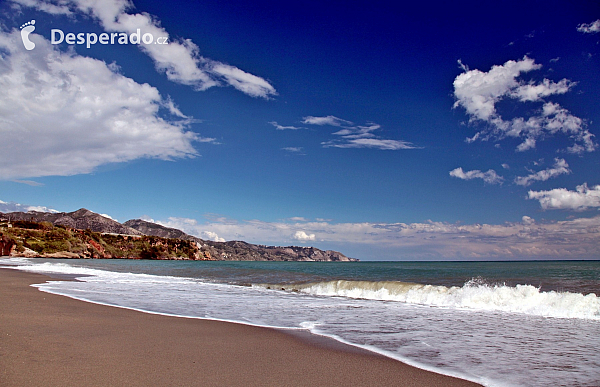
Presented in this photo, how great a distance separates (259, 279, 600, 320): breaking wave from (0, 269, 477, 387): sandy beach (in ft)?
31.0

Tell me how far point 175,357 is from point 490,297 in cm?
1282

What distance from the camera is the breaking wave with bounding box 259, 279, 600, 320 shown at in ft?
36.9

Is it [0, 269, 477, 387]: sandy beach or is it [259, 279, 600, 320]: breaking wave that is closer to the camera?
[0, 269, 477, 387]: sandy beach

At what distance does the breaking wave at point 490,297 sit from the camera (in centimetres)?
1123

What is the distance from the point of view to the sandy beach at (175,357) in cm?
395

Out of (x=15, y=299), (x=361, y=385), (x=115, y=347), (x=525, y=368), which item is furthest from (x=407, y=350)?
(x=15, y=299)

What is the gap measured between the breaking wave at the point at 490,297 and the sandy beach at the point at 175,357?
946cm

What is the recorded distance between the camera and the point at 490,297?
13.4m

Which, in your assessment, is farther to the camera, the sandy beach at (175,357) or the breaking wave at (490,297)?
the breaking wave at (490,297)

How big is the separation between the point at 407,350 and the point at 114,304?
9019 mm

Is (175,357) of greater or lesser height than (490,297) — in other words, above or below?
above

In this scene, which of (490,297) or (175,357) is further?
(490,297)

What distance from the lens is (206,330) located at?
7117 millimetres

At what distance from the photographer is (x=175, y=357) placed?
4.86 m
